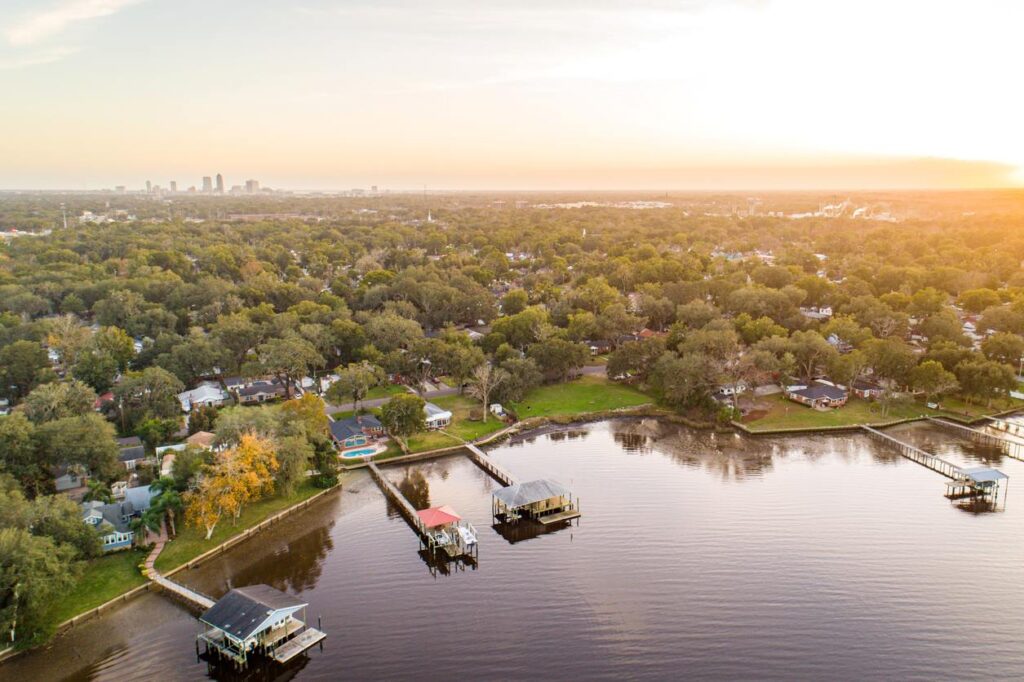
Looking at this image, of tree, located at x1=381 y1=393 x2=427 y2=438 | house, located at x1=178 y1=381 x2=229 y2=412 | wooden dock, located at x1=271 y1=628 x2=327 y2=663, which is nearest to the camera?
wooden dock, located at x1=271 y1=628 x2=327 y2=663

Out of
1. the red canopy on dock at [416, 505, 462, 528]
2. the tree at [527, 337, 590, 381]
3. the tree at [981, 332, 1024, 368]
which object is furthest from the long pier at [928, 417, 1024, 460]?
the red canopy on dock at [416, 505, 462, 528]

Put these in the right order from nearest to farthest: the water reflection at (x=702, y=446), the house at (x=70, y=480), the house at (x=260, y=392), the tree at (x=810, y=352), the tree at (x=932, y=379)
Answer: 1. the house at (x=70, y=480)
2. the water reflection at (x=702, y=446)
3. the tree at (x=932, y=379)
4. the house at (x=260, y=392)
5. the tree at (x=810, y=352)

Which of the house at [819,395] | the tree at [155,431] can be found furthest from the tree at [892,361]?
the tree at [155,431]

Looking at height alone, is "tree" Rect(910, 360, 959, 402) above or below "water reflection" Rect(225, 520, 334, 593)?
above

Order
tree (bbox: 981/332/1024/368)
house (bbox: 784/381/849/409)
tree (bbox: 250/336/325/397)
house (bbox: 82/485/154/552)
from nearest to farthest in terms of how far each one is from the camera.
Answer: house (bbox: 82/485/154/552) → house (bbox: 784/381/849/409) → tree (bbox: 250/336/325/397) → tree (bbox: 981/332/1024/368)

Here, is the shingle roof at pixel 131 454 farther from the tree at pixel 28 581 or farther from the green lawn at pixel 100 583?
the tree at pixel 28 581

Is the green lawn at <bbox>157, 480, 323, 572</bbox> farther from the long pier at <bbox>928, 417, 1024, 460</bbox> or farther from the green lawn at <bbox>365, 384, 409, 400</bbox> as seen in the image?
the long pier at <bbox>928, 417, 1024, 460</bbox>
